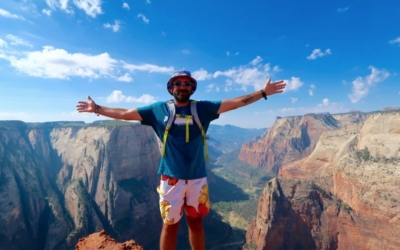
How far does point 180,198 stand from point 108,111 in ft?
8.31

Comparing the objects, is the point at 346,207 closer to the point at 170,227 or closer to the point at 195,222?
the point at 195,222

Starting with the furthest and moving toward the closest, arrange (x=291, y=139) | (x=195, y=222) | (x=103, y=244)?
(x=291, y=139)
(x=103, y=244)
(x=195, y=222)

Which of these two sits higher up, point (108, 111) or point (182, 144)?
point (108, 111)

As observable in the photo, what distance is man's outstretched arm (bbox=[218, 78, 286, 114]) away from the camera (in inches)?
210

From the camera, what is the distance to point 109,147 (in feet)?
204

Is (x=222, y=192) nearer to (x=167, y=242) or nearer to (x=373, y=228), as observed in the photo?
(x=373, y=228)

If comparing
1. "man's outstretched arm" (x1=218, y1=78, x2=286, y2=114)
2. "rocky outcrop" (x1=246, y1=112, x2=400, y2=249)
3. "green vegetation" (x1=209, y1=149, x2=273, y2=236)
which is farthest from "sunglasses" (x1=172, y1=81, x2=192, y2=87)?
"green vegetation" (x1=209, y1=149, x2=273, y2=236)

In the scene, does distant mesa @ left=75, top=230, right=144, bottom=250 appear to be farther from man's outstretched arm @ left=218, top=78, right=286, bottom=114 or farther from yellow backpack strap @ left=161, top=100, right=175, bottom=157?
man's outstretched arm @ left=218, top=78, right=286, bottom=114

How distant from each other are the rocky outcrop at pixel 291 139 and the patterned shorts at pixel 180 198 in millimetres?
131306

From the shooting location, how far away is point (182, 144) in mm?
5062

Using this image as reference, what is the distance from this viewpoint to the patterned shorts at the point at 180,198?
5.06 metres

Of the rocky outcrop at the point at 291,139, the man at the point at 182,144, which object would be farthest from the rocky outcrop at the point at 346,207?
the rocky outcrop at the point at 291,139

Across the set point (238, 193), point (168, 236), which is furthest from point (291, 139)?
point (168, 236)

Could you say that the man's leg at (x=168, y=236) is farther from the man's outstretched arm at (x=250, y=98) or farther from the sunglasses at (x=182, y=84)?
the sunglasses at (x=182, y=84)
